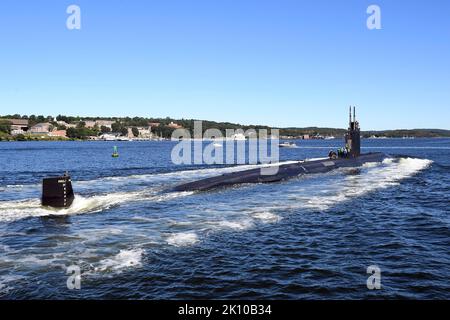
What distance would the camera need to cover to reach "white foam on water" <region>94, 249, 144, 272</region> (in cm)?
1494

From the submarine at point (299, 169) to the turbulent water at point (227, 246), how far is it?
184 inches

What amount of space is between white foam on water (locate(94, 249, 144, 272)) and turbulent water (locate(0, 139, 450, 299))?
1.6 inches

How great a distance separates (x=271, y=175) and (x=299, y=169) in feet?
22.3

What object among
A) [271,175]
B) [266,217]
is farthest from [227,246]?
[271,175]

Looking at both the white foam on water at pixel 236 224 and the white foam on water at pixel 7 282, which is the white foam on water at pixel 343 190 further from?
the white foam on water at pixel 7 282

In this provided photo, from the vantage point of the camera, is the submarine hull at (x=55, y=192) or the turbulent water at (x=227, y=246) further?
the submarine hull at (x=55, y=192)

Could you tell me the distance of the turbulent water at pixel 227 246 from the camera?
13.3m

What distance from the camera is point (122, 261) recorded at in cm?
1575

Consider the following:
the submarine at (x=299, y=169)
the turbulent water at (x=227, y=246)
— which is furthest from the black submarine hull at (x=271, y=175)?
the turbulent water at (x=227, y=246)

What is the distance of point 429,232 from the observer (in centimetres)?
2067

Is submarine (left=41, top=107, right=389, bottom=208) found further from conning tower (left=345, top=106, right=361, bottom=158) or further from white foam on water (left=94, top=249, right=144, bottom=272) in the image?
white foam on water (left=94, top=249, right=144, bottom=272)

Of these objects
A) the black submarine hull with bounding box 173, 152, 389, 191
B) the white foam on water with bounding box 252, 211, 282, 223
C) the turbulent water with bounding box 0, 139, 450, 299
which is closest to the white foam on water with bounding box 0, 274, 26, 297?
the turbulent water with bounding box 0, 139, 450, 299

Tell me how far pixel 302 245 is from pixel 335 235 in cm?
262
